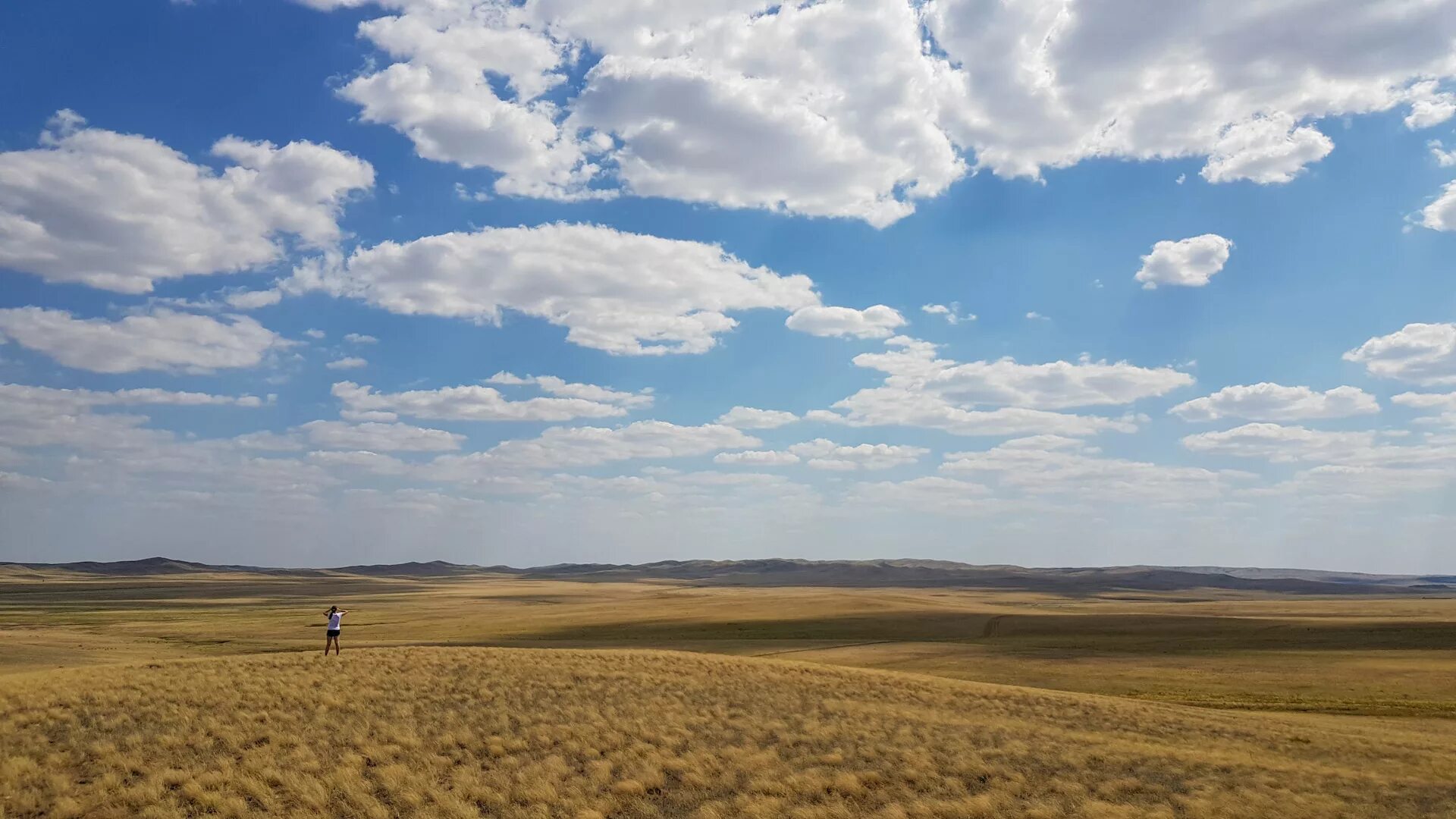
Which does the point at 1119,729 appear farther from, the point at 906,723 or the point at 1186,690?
the point at 1186,690

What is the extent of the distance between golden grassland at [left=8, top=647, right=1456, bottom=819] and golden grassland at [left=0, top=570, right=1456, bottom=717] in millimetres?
11185

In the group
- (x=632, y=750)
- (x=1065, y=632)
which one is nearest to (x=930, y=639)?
(x=1065, y=632)

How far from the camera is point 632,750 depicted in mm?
21031

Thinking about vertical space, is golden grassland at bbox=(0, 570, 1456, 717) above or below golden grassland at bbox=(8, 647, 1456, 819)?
below

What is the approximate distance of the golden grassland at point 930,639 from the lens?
4081cm

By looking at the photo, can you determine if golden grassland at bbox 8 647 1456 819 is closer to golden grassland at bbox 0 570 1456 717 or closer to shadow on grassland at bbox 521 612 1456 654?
golden grassland at bbox 0 570 1456 717

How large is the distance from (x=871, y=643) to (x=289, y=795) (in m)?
52.6

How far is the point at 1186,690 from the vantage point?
38938mm

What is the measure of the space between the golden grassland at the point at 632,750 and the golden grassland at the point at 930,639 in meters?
11.2

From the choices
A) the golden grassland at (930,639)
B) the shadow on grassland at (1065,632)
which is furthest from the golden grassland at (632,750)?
the shadow on grassland at (1065,632)

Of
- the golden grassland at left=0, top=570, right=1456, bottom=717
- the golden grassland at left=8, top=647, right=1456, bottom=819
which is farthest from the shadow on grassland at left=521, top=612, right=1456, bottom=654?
the golden grassland at left=8, top=647, right=1456, bottom=819

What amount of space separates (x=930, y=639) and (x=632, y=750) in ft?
170

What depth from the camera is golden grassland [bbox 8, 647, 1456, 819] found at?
56.6 feet

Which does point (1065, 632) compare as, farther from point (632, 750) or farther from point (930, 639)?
point (632, 750)
